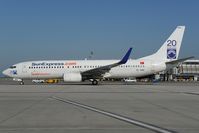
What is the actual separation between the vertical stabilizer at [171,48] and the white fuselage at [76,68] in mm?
1209

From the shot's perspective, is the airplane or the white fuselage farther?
the white fuselage

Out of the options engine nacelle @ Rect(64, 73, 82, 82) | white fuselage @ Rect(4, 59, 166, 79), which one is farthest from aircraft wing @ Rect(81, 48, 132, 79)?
engine nacelle @ Rect(64, 73, 82, 82)

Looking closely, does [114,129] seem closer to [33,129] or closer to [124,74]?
[33,129]

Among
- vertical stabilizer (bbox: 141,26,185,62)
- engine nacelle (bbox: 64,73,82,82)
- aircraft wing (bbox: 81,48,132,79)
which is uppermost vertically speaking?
vertical stabilizer (bbox: 141,26,185,62)

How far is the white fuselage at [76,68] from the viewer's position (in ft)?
154

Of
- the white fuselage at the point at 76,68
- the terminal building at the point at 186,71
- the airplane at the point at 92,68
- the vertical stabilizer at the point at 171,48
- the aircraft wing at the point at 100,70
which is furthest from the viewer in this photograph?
the terminal building at the point at 186,71

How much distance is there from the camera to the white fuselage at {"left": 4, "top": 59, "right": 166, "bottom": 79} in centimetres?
4697

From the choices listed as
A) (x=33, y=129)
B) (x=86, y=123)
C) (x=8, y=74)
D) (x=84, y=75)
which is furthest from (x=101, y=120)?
(x=8, y=74)

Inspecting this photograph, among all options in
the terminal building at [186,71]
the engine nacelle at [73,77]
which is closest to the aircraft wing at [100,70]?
the engine nacelle at [73,77]

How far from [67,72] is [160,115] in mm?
34850

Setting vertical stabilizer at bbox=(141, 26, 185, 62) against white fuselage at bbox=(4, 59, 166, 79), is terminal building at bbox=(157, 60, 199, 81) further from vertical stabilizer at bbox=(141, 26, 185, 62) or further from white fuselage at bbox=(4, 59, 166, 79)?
white fuselage at bbox=(4, 59, 166, 79)

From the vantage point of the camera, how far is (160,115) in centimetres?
1248

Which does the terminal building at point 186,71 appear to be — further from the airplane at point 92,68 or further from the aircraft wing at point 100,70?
the aircraft wing at point 100,70

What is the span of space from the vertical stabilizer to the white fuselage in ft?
3.97
